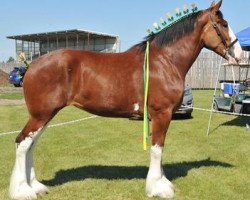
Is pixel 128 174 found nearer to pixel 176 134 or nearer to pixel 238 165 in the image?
pixel 238 165

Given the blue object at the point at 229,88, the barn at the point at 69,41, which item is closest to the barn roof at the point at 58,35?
the barn at the point at 69,41

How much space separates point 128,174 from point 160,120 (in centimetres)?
156

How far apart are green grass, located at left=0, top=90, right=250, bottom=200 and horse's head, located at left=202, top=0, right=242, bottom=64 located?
2064 millimetres

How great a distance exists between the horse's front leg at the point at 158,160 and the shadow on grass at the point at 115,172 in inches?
32.4

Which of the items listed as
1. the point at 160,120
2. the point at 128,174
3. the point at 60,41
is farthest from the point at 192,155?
the point at 60,41

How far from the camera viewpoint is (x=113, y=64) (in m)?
5.66

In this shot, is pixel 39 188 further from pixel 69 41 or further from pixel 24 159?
pixel 69 41

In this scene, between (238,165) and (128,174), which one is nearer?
(128,174)

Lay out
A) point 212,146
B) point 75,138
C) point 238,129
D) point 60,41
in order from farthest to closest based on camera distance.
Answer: point 60,41 < point 238,129 < point 75,138 < point 212,146

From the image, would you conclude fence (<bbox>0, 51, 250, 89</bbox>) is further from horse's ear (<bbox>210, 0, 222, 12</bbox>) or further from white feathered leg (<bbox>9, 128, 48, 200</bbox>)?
white feathered leg (<bbox>9, 128, 48, 200</bbox>)

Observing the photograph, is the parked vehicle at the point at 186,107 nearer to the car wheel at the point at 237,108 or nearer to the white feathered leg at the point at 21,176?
the car wheel at the point at 237,108

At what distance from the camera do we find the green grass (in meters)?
5.89

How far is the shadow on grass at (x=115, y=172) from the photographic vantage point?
6426 mm

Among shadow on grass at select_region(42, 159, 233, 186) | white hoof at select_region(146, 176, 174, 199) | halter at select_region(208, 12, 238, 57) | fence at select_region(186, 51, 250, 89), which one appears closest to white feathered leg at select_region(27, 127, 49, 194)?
shadow on grass at select_region(42, 159, 233, 186)
